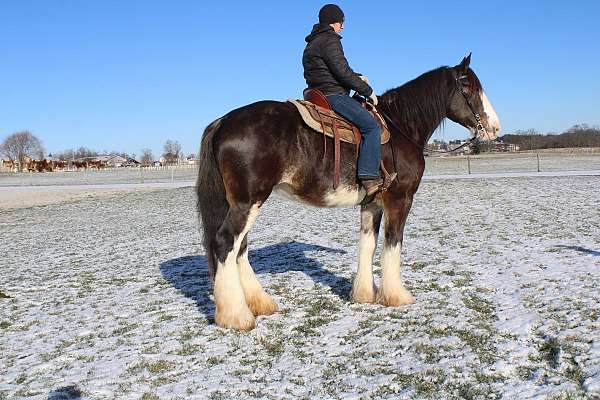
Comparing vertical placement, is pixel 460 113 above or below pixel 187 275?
above

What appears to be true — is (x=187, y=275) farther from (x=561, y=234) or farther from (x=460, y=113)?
(x=561, y=234)

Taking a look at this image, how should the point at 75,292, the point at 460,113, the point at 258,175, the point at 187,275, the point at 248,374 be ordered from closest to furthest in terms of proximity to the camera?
the point at 248,374 < the point at 258,175 < the point at 460,113 < the point at 75,292 < the point at 187,275

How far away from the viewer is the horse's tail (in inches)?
206

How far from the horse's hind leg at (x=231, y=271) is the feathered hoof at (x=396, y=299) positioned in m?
1.57

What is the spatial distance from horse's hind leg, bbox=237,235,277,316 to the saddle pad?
1.45 metres

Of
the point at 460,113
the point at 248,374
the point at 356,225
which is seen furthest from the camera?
the point at 356,225

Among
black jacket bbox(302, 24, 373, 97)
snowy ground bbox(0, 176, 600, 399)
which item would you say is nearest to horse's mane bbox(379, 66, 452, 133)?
black jacket bbox(302, 24, 373, 97)

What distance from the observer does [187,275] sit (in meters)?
7.98

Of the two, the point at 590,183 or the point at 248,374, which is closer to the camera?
the point at 248,374

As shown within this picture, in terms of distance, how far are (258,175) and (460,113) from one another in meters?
2.83

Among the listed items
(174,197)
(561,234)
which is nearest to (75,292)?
(561,234)

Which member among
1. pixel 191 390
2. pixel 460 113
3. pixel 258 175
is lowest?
pixel 191 390

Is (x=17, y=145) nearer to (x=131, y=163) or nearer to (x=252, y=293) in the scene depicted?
(x=131, y=163)

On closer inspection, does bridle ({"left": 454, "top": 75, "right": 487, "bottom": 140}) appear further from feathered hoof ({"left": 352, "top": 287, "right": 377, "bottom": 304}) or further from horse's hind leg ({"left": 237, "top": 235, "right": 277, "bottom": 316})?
horse's hind leg ({"left": 237, "top": 235, "right": 277, "bottom": 316})
